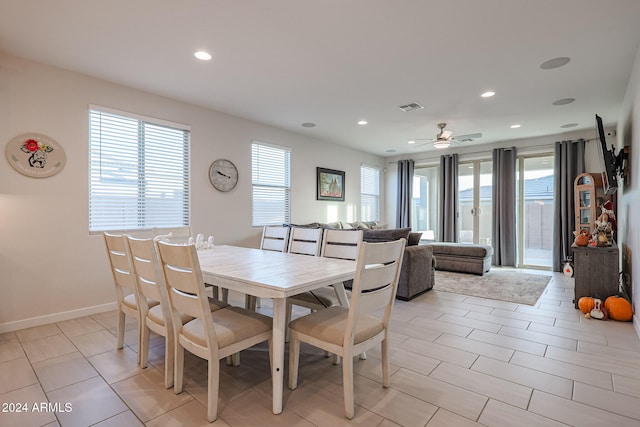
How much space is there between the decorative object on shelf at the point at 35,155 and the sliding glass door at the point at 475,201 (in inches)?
279

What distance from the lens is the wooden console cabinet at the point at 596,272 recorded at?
3.41m

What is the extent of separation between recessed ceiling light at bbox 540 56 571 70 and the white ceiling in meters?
0.06

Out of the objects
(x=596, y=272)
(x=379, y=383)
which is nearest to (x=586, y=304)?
(x=596, y=272)

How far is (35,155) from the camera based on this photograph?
10.1 feet

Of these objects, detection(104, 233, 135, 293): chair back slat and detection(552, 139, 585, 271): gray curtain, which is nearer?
detection(104, 233, 135, 293): chair back slat

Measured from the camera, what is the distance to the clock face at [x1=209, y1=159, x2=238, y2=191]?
4500mm

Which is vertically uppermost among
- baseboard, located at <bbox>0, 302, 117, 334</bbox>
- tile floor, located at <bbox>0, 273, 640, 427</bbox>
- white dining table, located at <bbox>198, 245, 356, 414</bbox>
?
white dining table, located at <bbox>198, 245, 356, 414</bbox>

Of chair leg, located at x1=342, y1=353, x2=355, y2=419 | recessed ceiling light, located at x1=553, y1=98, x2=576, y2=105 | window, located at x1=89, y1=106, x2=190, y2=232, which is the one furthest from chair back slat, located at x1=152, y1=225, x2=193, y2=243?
recessed ceiling light, located at x1=553, y1=98, x2=576, y2=105

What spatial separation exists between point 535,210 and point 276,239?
18.8 feet

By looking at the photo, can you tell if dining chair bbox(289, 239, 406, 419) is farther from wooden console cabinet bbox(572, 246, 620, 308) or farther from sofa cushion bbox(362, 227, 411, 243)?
wooden console cabinet bbox(572, 246, 620, 308)

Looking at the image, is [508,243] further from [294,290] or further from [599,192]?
[294,290]

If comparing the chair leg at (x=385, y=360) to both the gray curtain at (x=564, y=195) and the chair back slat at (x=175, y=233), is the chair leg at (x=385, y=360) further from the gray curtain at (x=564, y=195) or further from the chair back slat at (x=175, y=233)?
the gray curtain at (x=564, y=195)

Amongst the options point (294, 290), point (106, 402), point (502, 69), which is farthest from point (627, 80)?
point (106, 402)

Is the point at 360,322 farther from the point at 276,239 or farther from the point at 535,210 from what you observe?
the point at 535,210
